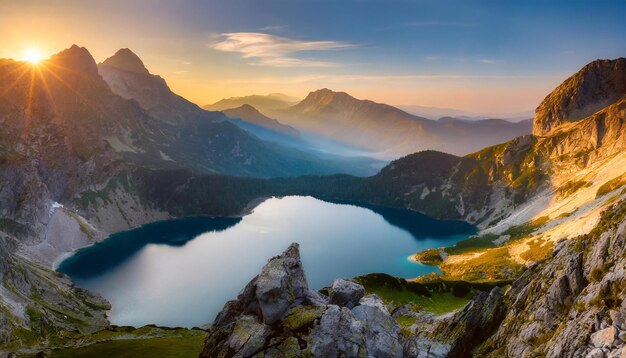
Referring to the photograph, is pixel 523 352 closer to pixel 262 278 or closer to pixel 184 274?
pixel 262 278

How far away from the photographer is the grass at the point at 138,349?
76375mm

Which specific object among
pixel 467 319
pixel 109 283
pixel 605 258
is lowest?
pixel 109 283

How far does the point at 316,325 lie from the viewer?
45.3 metres

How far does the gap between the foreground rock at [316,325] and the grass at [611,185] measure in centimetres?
16212

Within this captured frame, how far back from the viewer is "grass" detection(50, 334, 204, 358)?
76.4m

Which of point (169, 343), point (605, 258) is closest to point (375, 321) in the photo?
point (605, 258)

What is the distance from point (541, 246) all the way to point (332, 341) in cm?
15421

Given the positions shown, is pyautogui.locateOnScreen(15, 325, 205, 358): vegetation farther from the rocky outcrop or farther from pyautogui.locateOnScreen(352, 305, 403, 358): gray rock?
the rocky outcrop

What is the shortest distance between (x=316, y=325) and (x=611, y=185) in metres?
Result: 189

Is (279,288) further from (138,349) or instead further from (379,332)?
(138,349)

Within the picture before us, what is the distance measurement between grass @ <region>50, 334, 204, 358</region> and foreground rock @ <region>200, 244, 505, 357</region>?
2758 centimetres

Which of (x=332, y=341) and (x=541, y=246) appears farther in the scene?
(x=541, y=246)

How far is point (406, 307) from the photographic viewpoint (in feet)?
300

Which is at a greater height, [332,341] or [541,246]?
[332,341]
